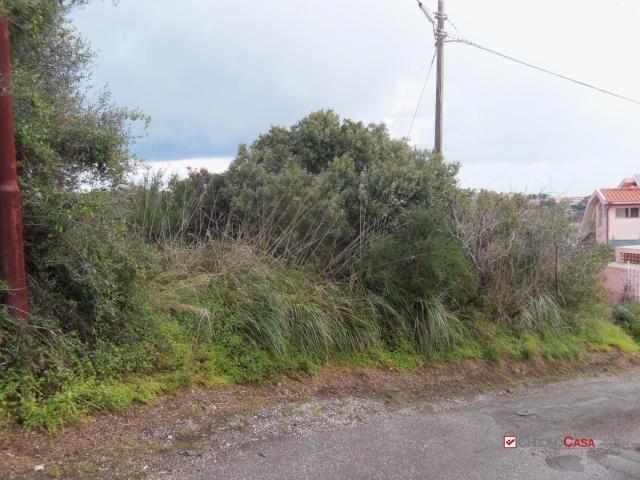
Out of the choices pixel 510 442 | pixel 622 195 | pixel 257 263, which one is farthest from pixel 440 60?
pixel 622 195

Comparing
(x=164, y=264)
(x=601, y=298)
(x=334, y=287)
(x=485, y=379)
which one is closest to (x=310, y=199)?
(x=334, y=287)

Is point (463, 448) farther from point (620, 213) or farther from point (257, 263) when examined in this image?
point (620, 213)

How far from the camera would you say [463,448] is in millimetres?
4645

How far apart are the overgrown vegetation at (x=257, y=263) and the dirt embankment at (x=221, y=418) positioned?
17 centimetres

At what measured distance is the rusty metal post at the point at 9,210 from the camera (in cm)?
431

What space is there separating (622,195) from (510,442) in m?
42.1

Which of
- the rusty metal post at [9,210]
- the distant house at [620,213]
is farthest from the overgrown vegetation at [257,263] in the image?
the distant house at [620,213]

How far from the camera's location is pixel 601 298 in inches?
400

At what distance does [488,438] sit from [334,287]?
282 cm

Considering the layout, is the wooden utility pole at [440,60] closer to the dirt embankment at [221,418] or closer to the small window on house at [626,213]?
the dirt embankment at [221,418]

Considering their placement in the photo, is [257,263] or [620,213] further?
[620,213]

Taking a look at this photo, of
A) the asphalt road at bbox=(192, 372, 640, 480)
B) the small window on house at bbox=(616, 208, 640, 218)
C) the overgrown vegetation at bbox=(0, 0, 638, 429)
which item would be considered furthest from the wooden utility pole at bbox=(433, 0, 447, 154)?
the small window on house at bbox=(616, 208, 640, 218)

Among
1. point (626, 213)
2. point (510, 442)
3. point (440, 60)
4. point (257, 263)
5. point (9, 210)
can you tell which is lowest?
point (510, 442)

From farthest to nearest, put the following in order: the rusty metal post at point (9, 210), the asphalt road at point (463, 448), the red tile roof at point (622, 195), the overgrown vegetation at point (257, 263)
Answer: the red tile roof at point (622, 195) < the overgrown vegetation at point (257, 263) < the rusty metal post at point (9, 210) < the asphalt road at point (463, 448)
